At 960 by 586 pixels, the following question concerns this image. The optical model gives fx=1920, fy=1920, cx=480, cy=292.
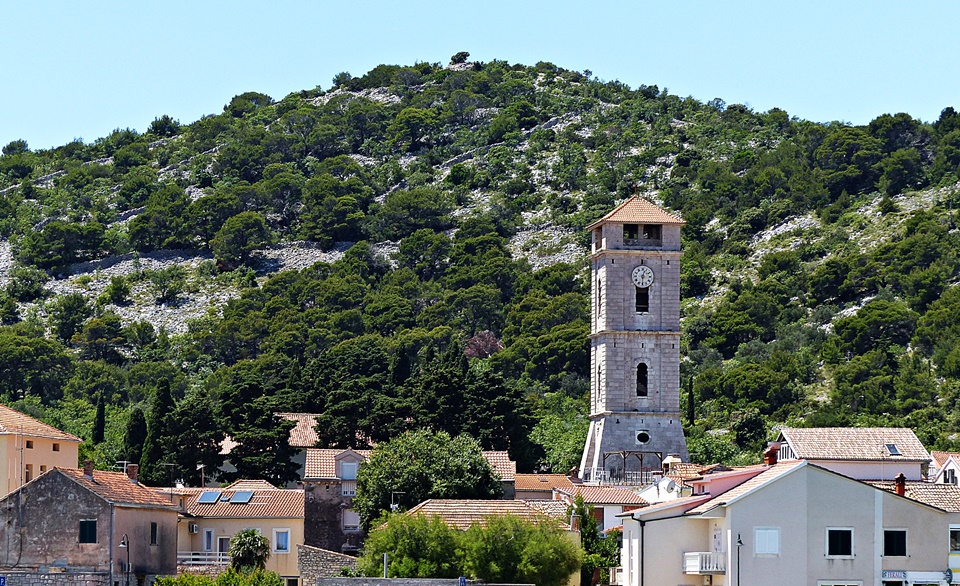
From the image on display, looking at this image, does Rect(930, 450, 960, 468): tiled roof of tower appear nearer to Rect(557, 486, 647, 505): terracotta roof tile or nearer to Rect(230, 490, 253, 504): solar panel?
Rect(557, 486, 647, 505): terracotta roof tile

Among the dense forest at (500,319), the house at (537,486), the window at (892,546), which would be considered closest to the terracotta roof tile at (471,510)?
the window at (892,546)

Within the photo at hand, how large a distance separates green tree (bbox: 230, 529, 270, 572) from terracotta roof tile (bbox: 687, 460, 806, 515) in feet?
59.3

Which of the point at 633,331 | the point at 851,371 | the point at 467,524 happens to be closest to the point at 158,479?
the point at 633,331

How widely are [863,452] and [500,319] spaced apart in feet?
319

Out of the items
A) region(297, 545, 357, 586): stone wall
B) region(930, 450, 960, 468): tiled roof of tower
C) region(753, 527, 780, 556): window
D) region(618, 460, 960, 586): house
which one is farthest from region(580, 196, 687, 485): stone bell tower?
region(753, 527, 780, 556): window

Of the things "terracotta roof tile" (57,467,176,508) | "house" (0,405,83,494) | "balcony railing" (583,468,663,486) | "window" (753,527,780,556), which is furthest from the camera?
"balcony railing" (583,468,663,486)

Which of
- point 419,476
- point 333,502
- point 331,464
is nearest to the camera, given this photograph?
point 419,476

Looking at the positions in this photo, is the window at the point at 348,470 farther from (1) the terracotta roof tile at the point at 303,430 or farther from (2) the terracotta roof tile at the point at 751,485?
(2) the terracotta roof tile at the point at 751,485

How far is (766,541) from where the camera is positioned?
167 ft

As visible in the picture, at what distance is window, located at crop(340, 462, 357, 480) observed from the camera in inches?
2977

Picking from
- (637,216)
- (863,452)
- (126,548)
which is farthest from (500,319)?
(126,548)

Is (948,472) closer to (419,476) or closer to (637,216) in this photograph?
(419,476)

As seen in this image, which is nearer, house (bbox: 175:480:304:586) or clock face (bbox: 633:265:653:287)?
house (bbox: 175:480:304:586)

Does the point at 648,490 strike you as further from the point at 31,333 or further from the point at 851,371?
the point at 31,333
